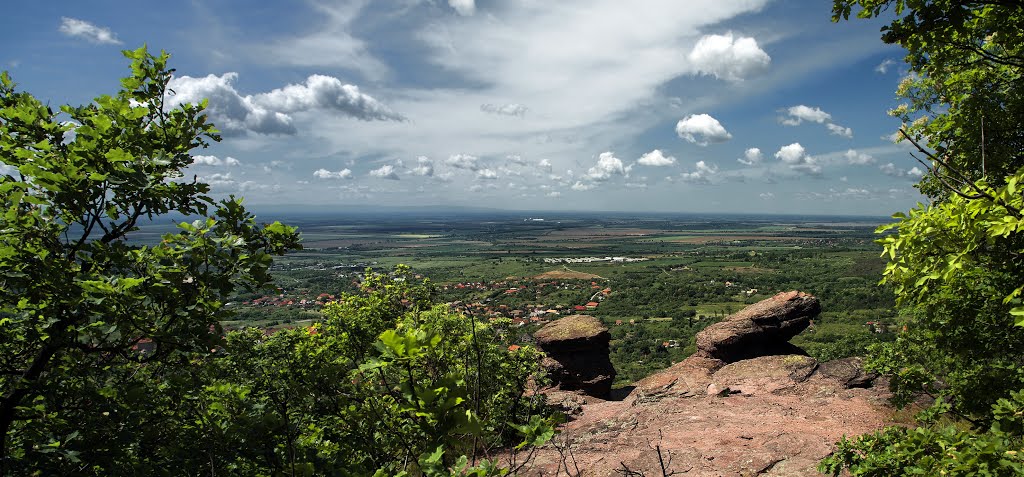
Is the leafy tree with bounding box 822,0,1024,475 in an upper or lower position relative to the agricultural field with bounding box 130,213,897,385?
upper

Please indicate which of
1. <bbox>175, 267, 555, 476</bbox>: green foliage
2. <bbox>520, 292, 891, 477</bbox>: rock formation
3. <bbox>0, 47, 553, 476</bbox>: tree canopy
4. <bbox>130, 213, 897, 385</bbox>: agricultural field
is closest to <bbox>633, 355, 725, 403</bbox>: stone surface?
<bbox>520, 292, 891, 477</bbox>: rock formation

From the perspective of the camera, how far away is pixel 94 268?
4000 mm

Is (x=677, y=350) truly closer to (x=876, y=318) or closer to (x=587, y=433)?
(x=876, y=318)

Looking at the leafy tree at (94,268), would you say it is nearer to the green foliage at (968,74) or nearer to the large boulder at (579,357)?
the green foliage at (968,74)

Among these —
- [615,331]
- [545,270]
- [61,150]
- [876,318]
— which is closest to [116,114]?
[61,150]


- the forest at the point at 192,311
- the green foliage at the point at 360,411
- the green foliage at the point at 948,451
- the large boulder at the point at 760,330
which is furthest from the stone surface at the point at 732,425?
the large boulder at the point at 760,330

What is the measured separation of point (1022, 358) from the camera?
896cm

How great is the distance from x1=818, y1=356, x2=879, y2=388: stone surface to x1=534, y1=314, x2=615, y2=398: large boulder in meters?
11.5

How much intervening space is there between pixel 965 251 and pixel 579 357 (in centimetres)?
2552

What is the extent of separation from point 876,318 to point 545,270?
95.6 m

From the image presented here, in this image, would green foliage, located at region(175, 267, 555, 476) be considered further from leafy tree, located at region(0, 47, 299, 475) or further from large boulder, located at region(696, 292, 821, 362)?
large boulder, located at region(696, 292, 821, 362)

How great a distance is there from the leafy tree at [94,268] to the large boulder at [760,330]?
3156 centimetres

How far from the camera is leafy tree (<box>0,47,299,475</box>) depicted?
144 inches

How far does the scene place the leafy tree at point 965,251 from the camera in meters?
3.68
